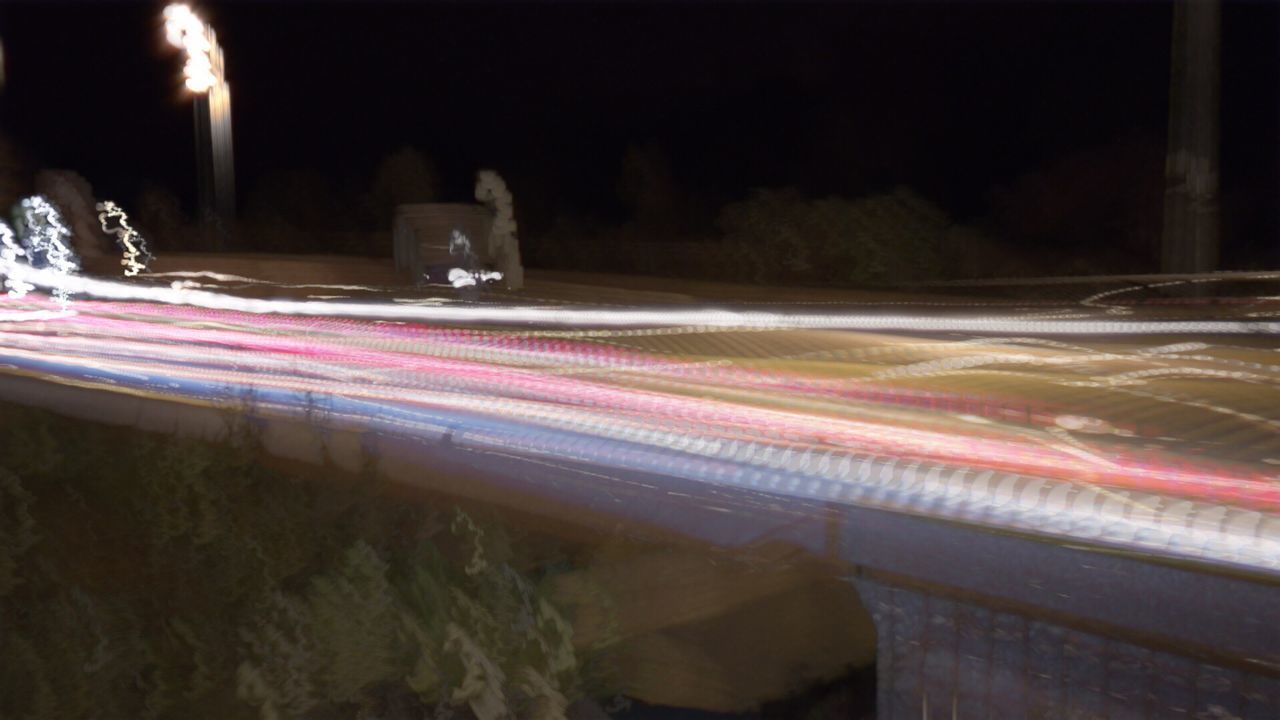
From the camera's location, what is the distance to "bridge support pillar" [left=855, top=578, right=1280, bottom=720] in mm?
5074

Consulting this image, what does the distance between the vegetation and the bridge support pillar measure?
1.52 metres

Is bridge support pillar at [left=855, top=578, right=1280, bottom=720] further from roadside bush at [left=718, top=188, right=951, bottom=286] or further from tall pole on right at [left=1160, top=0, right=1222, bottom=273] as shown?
roadside bush at [left=718, top=188, right=951, bottom=286]

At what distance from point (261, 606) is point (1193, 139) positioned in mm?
12191

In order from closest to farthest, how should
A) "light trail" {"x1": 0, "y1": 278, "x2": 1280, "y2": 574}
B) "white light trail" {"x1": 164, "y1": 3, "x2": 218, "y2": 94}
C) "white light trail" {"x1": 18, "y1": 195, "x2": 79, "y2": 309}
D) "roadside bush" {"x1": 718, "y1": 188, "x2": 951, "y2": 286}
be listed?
"light trail" {"x1": 0, "y1": 278, "x2": 1280, "y2": 574} → "white light trail" {"x1": 18, "y1": 195, "x2": 79, "y2": 309} → "roadside bush" {"x1": 718, "y1": 188, "x2": 951, "y2": 286} → "white light trail" {"x1": 164, "y1": 3, "x2": 218, "y2": 94}

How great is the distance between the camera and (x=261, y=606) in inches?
261

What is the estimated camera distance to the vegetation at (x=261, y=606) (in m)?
6.26

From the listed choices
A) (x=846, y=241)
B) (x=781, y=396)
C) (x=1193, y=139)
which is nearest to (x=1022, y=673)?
(x=781, y=396)

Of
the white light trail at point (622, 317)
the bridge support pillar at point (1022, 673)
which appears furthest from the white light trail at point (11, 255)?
the bridge support pillar at point (1022, 673)

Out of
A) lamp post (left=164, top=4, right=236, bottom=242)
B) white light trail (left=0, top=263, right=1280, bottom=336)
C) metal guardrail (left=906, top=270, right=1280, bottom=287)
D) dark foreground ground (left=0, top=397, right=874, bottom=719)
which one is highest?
lamp post (left=164, top=4, right=236, bottom=242)

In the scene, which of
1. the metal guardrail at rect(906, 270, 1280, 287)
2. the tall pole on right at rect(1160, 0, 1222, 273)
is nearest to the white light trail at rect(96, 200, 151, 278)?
the metal guardrail at rect(906, 270, 1280, 287)

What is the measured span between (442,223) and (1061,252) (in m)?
10.5

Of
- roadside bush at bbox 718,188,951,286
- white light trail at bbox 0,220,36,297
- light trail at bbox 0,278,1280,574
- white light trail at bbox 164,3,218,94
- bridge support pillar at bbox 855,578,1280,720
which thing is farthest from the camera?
white light trail at bbox 164,3,218,94

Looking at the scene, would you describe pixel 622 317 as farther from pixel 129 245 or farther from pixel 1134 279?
pixel 129 245

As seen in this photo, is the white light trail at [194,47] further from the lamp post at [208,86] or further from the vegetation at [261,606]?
the vegetation at [261,606]
